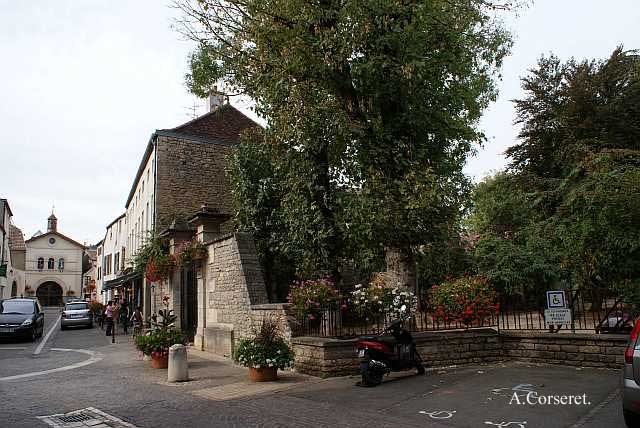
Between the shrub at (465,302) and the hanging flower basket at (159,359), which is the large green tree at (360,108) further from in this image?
the hanging flower basket at (159,359)

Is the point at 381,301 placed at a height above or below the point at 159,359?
above

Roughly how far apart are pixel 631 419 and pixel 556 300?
16.5 ft

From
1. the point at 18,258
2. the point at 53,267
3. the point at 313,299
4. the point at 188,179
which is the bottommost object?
the point at 313,299

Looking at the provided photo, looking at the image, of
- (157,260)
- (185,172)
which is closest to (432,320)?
(157,260)

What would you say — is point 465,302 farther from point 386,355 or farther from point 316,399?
point 316,399

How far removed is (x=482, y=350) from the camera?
1112 cm

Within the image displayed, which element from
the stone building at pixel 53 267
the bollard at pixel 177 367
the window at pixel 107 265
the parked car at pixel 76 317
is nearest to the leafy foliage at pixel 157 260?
the bollard at pixel 177 367

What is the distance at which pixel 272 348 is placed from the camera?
32.4ft

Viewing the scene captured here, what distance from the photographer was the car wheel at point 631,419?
557 centimetres

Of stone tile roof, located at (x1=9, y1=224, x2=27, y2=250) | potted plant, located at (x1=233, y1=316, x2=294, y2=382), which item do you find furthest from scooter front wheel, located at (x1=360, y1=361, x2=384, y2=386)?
stone tile roof, located at (x1=9, y1=224, x2=27, y2=250)

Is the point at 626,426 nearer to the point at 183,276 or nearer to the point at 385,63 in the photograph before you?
the point at 385,63

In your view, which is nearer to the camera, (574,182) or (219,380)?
(219,380)

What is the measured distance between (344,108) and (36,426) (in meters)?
8.50

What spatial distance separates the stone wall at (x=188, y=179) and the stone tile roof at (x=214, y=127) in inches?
21.6
